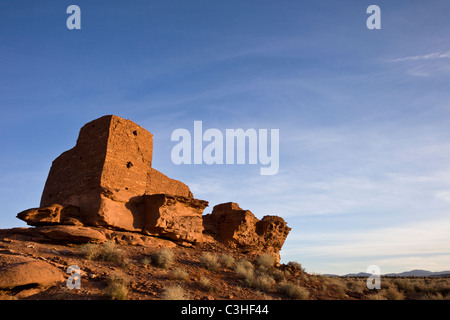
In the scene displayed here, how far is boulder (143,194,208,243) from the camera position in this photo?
13.9m

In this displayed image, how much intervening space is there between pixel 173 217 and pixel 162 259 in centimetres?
351

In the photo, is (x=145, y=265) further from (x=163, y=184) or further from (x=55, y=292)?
(x=163, y=184)

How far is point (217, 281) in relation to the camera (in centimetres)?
1080

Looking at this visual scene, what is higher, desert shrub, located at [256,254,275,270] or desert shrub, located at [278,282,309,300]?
desert shrub, located at [256,254,275,270]

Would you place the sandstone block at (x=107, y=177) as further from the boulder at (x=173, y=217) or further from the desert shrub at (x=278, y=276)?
the desert shrub at (x=278, y=276)

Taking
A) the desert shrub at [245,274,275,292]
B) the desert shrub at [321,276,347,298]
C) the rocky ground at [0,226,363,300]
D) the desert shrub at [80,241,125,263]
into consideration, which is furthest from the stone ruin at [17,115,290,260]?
the desert shrub at [321,276,347,298]

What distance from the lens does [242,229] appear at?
18297 millimetres

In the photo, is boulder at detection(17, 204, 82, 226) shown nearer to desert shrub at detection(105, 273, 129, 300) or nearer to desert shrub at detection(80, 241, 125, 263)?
desert shrub at detection(80, 241, 125, 263)

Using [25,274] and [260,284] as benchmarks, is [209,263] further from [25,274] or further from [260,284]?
[25,274]

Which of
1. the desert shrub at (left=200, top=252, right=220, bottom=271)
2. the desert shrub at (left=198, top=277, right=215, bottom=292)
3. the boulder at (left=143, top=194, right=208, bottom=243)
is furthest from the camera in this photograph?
the boulder at (left=143, top=194, right=208, bottom=243)

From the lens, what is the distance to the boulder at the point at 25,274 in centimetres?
725

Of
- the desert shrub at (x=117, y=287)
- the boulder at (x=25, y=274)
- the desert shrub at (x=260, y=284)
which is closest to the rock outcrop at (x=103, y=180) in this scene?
the boulder at (x=25, y=274)
